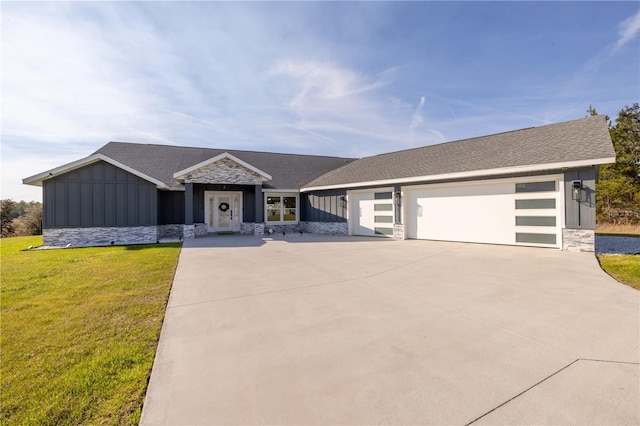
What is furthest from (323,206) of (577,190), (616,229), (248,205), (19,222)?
(19,222)

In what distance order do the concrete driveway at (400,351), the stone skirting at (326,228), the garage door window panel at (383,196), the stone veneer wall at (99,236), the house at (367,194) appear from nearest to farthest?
the concrete driveway at (400,351)
the house at (367,194)
the stone veneer wall at (99,236)
the garage door window panel at (383,196)
the stone skirting at (326,228)

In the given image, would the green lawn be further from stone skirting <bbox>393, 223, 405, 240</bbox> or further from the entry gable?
the entry gable

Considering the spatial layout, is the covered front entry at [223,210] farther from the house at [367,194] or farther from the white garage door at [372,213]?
the white garage door at [372,213]

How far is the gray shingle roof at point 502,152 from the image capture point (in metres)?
9.07

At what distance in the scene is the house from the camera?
9250 mm

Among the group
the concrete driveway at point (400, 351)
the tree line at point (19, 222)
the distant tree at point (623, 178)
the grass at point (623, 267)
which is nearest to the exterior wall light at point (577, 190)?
the grass at point (623, 267)

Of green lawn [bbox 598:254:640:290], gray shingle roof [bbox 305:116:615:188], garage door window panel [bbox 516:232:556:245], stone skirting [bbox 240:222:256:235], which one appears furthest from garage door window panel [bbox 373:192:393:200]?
green lawn [bbox 598:254:640:290]

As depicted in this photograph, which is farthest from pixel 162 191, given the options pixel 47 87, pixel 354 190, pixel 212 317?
pixel 212 317

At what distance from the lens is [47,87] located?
25.5ft

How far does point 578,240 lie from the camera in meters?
8.63

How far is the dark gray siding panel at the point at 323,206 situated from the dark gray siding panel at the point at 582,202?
30.0ft

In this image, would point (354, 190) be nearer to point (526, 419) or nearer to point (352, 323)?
point (352, 323)

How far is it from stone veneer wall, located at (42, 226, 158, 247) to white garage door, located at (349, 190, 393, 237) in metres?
10.0

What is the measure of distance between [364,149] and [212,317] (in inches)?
842
